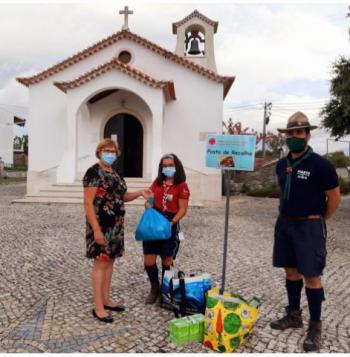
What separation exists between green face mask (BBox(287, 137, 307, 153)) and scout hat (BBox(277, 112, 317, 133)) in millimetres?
100

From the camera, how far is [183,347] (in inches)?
124

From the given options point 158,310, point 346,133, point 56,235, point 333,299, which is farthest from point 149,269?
point 346,133

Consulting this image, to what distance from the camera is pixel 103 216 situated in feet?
11.7

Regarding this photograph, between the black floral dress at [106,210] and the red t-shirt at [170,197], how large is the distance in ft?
1.39

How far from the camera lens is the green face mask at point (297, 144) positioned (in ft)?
10.6

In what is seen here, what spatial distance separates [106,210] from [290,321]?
2.00 metres

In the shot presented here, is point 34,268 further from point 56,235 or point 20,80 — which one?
point 20,80

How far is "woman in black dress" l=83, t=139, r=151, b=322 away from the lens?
350cm

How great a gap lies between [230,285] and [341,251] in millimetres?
3103

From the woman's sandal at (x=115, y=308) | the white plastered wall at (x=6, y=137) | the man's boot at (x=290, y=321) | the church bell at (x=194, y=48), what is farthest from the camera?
the white plastered wall at (x=6, y=137)

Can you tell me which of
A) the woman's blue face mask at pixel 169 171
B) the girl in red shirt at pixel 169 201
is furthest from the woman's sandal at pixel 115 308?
the woman's blue face mask at pixel 169 171

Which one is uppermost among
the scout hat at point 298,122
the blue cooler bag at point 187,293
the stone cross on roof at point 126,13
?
the stone cross on roof at point 126,13

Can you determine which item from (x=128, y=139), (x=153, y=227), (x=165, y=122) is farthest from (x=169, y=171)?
(x=128, y=139)

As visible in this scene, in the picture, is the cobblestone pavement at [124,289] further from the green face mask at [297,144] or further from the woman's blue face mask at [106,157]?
the green face mask at [297,144]
